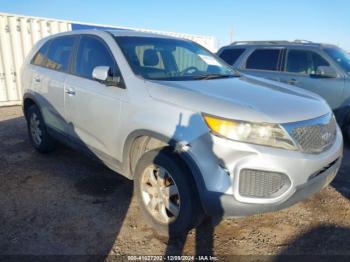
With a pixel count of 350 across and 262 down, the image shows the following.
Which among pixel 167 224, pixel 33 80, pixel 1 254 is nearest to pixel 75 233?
pixel 1 254

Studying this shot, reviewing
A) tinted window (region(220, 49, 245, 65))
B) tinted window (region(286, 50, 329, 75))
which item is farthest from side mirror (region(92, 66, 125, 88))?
tinted window (region(220, 49, 245, 65))

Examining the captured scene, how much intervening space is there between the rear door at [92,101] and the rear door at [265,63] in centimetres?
365

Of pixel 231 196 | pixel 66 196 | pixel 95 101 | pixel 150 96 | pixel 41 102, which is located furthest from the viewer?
pixel 41 102

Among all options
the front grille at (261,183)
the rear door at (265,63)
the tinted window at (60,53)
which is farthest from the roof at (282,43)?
the front grille at (261,183)

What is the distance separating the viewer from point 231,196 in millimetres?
2459

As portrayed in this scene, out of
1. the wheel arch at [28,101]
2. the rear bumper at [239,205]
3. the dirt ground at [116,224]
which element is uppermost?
the wheel arch at [28,101]

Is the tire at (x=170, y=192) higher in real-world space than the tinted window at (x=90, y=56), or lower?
lower

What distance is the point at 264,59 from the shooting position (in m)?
6.53

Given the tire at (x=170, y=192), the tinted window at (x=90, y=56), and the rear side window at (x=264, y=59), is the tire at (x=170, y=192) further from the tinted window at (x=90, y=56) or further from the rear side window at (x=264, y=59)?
the rear side window at (x=264, y=59)

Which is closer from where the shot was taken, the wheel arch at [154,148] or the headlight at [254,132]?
the headlight at [254,132]

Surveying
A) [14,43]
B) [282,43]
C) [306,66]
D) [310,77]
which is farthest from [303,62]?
[14,43]

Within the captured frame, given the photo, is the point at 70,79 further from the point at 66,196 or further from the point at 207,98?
the point at 207,98

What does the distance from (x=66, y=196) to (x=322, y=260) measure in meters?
2.69

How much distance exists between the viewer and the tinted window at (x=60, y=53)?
166 inches
